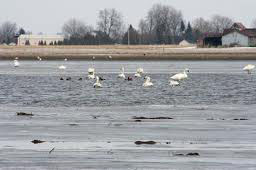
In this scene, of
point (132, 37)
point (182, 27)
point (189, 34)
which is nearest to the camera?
point (132, 37)

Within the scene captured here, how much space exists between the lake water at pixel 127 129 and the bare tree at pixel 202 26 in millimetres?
157805

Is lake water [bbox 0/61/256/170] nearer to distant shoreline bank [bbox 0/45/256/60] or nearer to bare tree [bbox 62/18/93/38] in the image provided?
distant shoreline bank [bbox 0/45/256/60]

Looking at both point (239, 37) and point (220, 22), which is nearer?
point (239, 37)

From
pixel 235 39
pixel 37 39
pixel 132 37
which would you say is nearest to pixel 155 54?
pixel 235 39

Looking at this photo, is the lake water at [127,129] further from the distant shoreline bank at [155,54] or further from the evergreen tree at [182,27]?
the evergreen tree at [182,27]

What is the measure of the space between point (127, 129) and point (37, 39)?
174798 millimetres

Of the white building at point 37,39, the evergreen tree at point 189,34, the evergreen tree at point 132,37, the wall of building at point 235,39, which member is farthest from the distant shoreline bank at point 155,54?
the white building at point 37,39

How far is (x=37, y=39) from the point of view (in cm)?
18962

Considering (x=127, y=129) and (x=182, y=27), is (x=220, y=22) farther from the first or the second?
(x=127, y=129)

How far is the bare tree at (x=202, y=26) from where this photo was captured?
186 metres

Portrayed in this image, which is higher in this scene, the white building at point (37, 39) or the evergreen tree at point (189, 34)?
the evergreen tree at point (189, 34)

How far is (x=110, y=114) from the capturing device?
19875 mm

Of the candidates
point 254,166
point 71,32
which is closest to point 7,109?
point 254,166

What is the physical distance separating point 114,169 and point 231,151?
2.54 metres
